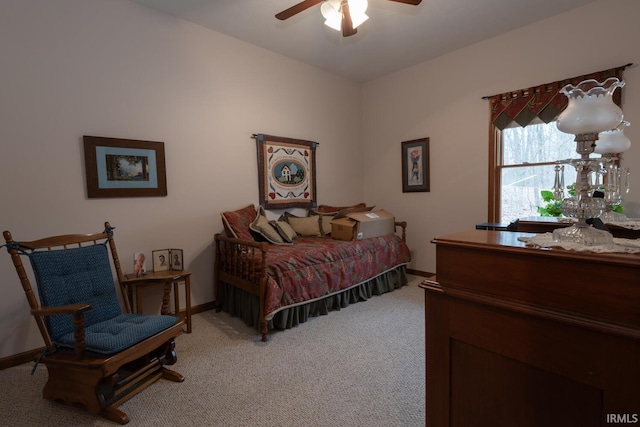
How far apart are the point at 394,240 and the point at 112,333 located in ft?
9.97

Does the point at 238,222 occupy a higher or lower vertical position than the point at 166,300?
higher

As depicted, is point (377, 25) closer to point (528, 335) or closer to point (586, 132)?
point (586, 132)

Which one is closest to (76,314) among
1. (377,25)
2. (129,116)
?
(129,116)

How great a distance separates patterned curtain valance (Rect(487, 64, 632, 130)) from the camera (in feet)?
9.96

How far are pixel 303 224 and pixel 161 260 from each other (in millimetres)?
1705

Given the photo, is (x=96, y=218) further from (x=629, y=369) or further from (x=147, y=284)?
(x=629, y=369)

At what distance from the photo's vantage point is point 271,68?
3.78 meters

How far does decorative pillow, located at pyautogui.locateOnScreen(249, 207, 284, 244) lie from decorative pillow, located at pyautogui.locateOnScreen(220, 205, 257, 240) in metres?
0.07

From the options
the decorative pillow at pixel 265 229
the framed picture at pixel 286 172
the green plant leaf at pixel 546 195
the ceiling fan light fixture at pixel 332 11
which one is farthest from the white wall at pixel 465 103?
the ceiling fan light fixture at pixel 332 11

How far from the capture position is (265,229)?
338 centimetres

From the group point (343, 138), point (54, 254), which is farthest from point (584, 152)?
point (343, 138)

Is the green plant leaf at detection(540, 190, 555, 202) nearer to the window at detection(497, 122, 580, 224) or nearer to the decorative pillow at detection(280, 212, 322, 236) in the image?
the window at detection(497, 122, 580, 224)

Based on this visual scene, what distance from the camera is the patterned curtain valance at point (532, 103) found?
3.04 metres
